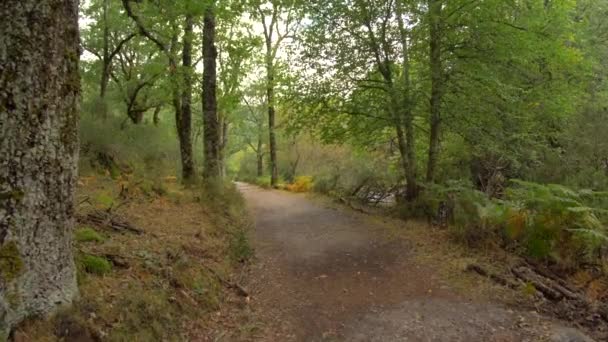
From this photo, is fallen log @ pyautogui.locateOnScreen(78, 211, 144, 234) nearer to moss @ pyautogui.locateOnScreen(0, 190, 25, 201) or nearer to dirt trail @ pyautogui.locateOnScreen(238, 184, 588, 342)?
dirt trail @ pyautogui.locateOnScreen(238, 184, 588, 342)

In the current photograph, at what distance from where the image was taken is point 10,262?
2.95 meters

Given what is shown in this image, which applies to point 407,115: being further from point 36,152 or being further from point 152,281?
point 36,152

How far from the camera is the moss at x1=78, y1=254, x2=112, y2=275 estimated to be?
13.8ft

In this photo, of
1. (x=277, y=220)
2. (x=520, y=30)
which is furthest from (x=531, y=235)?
(x=277, y=220)

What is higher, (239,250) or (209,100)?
(209,100)

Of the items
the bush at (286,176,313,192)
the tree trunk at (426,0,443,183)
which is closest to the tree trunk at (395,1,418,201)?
the tree trunk at (426,0,443,183)

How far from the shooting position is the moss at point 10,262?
2908 mm

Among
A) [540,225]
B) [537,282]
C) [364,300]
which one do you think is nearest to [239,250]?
[364,300]

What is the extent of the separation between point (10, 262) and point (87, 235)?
213cm

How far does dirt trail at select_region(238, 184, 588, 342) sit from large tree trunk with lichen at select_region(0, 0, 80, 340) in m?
2.38

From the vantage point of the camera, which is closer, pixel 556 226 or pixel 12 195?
pixel 12 195

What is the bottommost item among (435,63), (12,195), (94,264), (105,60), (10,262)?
(94,264)

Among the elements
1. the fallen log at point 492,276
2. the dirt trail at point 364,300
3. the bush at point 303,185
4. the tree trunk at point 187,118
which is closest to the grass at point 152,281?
the dirt trail at point 364,300

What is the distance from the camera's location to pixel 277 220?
11.3m
